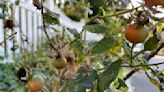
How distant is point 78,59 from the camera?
27.5 inches

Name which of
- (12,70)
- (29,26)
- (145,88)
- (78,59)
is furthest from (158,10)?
(29,26)

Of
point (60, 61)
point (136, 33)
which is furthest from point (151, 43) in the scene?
point (60, 61)

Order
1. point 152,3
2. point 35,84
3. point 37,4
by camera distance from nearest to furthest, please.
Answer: point 152,3
point 37,4
point 35,84

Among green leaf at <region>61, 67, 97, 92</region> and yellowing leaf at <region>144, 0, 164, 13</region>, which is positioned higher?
yellowing leaf at <region>144, 0, 164, 13</region>

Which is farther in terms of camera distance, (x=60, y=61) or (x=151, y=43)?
(x=60, y=61)

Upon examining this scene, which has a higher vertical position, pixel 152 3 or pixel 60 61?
pixel 152 3

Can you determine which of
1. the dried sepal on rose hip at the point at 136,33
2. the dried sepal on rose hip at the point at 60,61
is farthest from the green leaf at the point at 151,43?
the dried sepal on rose hip at the point at 60,61

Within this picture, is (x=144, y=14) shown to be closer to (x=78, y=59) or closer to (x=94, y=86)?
(x=94, y=86)

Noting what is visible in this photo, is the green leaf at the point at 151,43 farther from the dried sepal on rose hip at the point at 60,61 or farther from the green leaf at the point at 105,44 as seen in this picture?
the dried sepal on rose hip at the point at 60,61

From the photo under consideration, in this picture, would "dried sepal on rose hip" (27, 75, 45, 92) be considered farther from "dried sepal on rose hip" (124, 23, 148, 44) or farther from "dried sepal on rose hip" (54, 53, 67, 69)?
"dried sepal on rose hip" (124, 23, 148, 44)

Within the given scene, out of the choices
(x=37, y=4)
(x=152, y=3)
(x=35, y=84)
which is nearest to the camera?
(x=152, y=3)

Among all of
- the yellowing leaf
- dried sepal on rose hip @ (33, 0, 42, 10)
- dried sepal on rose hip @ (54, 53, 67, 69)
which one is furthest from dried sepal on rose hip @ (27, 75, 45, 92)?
the yellowing leaf

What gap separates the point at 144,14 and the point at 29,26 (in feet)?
11.3

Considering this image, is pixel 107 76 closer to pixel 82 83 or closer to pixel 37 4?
pixel 82 83
